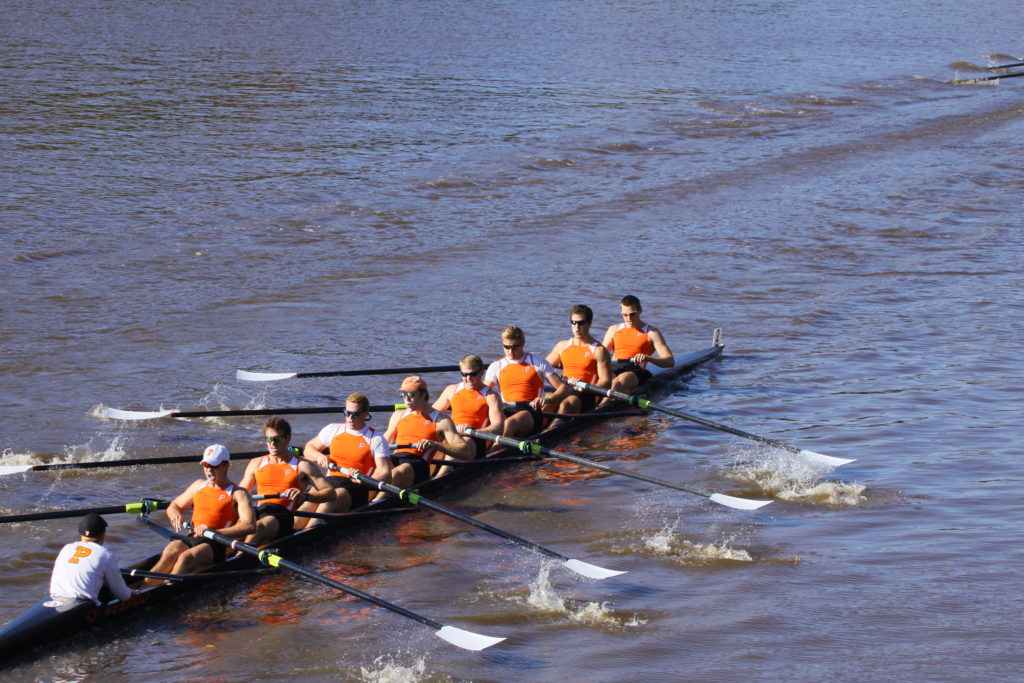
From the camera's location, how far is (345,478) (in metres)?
10.7

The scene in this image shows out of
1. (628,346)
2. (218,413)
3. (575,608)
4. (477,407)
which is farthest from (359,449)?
(628,346)

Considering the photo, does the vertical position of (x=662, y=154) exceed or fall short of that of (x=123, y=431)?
it exceeds it

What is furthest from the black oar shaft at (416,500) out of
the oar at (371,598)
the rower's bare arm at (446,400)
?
the rower's bare arm at (446,400)

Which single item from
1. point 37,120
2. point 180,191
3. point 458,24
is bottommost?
point 180,191

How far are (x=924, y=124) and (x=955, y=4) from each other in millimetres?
33073

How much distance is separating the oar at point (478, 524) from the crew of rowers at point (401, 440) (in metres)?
0.20

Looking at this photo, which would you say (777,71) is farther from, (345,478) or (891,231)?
(345,478)

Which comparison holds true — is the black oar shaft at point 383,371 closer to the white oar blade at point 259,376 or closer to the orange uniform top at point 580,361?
the white oar blade at point 259,376

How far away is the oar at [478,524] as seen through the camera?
9.84 m

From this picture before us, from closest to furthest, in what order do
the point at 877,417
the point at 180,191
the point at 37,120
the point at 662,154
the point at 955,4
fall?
the point at 877,417
the point at 180,191
the point at 37,120
the point at 662,154
the point at 955,4

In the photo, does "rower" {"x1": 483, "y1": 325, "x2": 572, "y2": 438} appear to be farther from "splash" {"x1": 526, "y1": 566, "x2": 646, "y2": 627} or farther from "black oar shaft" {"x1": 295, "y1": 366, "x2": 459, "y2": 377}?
"splash" {"x1": 526, "y1": 566, "x2": 646, "y2": 627}

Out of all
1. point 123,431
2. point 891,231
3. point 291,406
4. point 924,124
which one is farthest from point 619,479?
point 924,124

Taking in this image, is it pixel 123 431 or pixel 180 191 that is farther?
pixel 180 191

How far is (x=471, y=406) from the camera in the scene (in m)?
12.5
